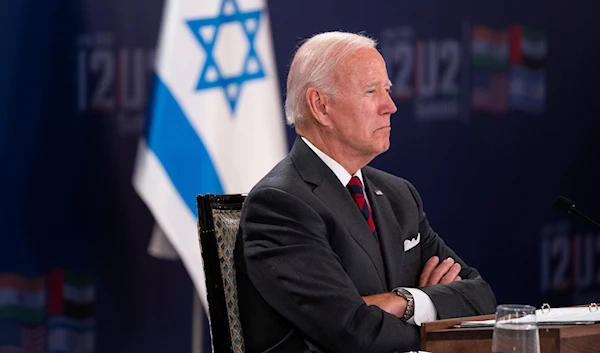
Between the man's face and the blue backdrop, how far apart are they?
164 centimetres

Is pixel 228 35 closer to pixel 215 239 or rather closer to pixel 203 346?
pixel 203 346

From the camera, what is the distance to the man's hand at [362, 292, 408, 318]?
219 cm

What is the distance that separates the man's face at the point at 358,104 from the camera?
243 cm

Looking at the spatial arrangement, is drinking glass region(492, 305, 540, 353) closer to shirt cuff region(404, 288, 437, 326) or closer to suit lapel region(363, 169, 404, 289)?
shirt cuff region(404, 288, 437, 326)

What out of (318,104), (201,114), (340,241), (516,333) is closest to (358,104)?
(318,104)

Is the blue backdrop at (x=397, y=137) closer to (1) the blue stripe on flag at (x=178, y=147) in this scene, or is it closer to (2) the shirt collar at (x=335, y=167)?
(1) the blue stripe on flag at (x=178, y=147)

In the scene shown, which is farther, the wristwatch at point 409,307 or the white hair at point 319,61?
the white hair at point 319,61

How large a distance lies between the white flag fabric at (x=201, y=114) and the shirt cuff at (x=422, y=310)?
5.54ft

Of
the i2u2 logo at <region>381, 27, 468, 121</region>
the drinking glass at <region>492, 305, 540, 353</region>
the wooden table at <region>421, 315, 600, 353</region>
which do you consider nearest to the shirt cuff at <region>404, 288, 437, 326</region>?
the wooden table at <region>421, 315, 600, 353</region>

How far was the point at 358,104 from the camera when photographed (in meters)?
2.44

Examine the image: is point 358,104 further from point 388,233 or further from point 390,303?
point 390,303

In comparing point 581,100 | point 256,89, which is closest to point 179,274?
point 256,89

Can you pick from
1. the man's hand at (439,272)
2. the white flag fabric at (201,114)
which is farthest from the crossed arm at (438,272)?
the white flag fabric at (201,114)

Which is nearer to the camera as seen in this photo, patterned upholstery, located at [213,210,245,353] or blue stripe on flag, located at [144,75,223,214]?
patterned upholstery, located at [213,210,245,353]
